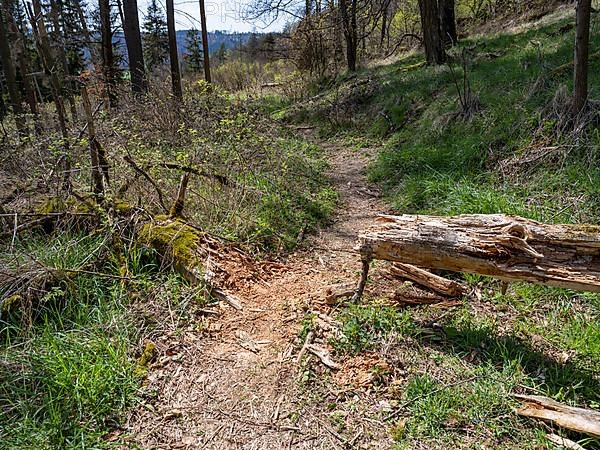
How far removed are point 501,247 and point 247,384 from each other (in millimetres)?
1792

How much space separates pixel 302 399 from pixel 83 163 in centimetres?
413

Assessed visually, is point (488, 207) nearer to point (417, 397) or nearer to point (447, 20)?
point (417, 397)

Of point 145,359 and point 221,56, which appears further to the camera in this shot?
point 221,56

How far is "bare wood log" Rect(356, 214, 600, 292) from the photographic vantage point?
7.44ft

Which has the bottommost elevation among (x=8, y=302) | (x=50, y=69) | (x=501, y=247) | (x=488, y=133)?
(x=8, y=302)

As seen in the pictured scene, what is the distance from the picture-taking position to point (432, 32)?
9.50 meters

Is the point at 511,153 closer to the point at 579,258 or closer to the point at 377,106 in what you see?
the point at 579,258

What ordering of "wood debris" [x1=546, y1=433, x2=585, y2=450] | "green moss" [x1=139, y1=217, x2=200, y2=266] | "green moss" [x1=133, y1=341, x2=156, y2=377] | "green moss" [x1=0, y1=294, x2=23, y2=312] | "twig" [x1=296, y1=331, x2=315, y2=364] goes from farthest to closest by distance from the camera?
"green moss" [x1=139, y1=217, x2=200, y2=266], "green moss" [x1=0, y1=294, x2=23, y2=312], "twig" [x1=296, y1=331, x2=315, y2=364], "green moss" [x1=133, y1=341, x2=156, y2=377], "wood debris" [x1=546, y1=433, x2=585, y2=450]

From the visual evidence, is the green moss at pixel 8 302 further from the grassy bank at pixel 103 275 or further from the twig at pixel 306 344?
the twig at pixel 306 344

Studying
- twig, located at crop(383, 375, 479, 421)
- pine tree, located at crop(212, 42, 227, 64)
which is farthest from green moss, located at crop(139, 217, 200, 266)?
pine tree, located at crop(212, 42, 227, 64)

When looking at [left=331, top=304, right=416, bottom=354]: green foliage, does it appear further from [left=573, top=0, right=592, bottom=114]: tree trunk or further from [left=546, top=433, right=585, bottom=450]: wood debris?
[left=573, top=0, right=592, bottom=114]: tree trunk

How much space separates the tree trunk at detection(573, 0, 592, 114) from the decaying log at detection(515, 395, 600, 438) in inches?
153

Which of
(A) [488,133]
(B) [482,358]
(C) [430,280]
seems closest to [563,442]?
(B) [482,358]

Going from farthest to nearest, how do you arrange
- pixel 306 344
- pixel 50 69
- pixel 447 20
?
1. pixel 447 20
2. pixel 50 69
3. pixel 306 344
